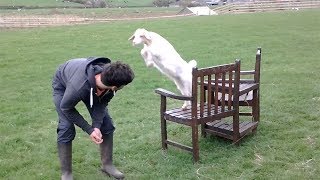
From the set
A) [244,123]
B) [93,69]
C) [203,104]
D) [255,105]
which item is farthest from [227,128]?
[93,69]

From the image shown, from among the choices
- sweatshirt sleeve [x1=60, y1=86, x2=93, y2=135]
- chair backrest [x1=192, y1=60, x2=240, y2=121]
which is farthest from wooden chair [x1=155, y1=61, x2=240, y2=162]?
sweatshirt sleeve [x1=60, y1=86, x2=93, y2=135]

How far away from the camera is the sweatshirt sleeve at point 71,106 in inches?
191

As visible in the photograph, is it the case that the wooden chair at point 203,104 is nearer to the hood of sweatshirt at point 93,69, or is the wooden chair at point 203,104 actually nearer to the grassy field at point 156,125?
the grassy field at point 156,125

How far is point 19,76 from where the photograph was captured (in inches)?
493

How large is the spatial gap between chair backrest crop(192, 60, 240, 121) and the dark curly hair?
1312 millimetres

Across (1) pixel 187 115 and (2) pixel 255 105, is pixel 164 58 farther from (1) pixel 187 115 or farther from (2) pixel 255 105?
(2) pixel 255 105

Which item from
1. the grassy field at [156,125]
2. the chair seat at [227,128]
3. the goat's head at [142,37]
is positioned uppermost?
the goat's head at [142,37]

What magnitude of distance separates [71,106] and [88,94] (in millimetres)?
228

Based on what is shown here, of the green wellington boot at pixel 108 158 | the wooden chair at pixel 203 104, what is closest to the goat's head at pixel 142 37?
the wooden chair at pixel 203 104

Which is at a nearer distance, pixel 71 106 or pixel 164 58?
pixel 71 106

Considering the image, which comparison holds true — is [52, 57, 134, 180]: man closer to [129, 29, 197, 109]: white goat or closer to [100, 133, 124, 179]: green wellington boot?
[100, 133, 124, 179]: green wellington boot

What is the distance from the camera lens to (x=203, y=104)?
5926 millimetres

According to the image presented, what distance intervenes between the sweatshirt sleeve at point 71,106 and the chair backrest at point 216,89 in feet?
4.92

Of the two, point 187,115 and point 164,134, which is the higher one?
point 187,115
